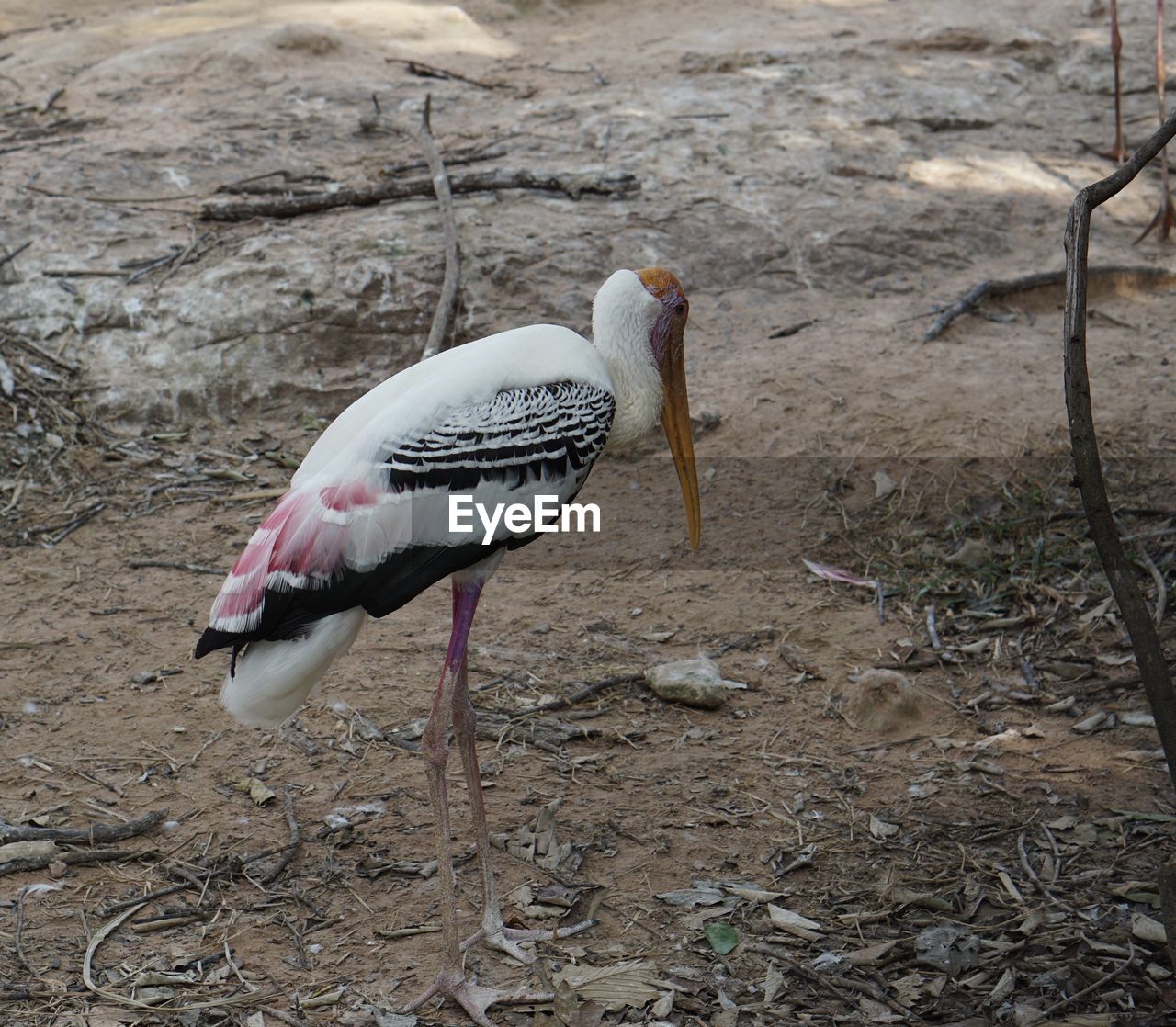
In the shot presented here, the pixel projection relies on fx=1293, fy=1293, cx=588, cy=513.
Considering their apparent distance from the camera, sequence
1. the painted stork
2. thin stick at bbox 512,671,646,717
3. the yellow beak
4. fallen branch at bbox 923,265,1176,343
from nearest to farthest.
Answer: the painted stork, the yellow beak, thin stick at bbox 512,671,646,717, fallen branch at bbox 923,265,1176,343

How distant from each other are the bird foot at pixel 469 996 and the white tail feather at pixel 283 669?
27.3 inches

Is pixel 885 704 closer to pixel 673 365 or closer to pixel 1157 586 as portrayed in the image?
pixel 1157 586

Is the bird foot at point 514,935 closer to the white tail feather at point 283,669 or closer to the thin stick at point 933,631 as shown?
the white tail feather at point 283,669

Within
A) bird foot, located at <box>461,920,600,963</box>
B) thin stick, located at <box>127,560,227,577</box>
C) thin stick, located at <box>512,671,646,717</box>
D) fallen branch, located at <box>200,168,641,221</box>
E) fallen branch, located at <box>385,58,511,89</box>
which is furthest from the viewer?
fallen branch, located at <box>385,58,511,89</box>

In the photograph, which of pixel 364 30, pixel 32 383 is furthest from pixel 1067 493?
pixel 364 30

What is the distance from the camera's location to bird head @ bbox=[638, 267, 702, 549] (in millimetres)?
3266

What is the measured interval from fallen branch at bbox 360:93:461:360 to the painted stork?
2356 millimetres

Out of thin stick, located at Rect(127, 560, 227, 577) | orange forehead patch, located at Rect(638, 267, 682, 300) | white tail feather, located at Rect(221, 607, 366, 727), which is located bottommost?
thin stick, located at Rect(127, 560, 227, 577)

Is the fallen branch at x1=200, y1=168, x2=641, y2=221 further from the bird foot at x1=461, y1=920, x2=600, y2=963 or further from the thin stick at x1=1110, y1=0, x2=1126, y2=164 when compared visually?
the bird foot at x1=461, y1=920, x2=600, y2=963

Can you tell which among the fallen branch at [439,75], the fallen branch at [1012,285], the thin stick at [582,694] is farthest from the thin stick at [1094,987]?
the fallen branch at [439,75]

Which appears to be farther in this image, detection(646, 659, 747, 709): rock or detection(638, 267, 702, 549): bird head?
detection(646, 659, 747, 709): rock

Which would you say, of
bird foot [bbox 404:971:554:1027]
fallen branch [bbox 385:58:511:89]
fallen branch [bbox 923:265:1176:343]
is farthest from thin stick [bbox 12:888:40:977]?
fallen branch [bbox 385:58:511:89]

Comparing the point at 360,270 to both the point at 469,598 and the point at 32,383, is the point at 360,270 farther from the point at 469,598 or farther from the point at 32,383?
the point at 469,598

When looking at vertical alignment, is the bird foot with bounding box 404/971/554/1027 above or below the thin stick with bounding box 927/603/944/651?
below
